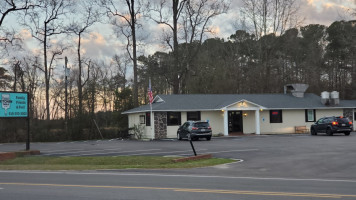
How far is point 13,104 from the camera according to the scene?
2711 centimetres

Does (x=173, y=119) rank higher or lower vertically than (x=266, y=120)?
higher

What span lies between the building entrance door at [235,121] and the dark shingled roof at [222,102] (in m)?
1.38

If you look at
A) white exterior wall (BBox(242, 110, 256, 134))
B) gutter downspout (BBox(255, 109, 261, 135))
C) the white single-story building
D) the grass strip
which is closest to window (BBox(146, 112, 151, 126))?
the white single-story building

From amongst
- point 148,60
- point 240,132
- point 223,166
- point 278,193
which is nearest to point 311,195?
point 278,193

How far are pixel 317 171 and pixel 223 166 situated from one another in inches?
150

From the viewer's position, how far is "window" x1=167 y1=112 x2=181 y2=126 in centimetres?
3916

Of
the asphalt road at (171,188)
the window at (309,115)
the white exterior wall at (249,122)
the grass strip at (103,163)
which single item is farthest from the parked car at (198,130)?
the asphalt road at (171,188)

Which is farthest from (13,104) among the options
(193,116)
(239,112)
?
(239,112)

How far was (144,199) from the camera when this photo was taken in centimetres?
926

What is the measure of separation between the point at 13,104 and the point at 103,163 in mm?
9622

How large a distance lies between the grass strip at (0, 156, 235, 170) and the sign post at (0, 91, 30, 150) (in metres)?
3.34

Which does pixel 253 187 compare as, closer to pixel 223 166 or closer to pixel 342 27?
pixel 223 166

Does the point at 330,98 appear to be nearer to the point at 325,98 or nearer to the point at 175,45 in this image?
the point at 325,98

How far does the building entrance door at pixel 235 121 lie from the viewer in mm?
41844
